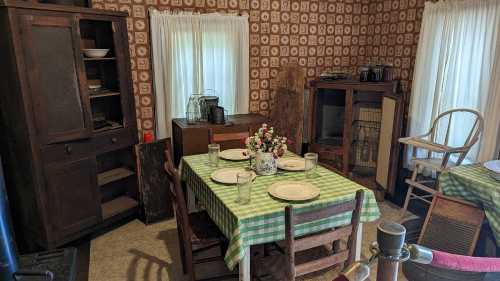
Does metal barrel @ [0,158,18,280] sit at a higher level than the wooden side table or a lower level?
lower

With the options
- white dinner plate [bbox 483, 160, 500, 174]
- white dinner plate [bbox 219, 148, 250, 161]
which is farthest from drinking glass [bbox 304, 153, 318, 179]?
white dinner plate [bbox 483, 160, 500, 174]

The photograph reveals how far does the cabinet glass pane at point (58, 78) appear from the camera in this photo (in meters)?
2.44

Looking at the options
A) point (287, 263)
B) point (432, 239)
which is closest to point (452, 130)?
point (432, 239)

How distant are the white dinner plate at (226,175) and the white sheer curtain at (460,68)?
221 cm

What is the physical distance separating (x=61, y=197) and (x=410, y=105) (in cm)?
347

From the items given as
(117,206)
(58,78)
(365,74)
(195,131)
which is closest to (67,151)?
(58,78)

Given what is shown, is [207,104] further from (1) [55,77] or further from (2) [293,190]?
(2) [293,190]

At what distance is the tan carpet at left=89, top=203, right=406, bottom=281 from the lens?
2.52 m

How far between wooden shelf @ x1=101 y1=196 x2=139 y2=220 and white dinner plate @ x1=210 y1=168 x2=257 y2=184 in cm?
136

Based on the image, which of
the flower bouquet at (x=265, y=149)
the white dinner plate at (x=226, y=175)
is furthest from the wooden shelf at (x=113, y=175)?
the flower bouquet at (x=265, y=149)

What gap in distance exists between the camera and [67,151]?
2.66m

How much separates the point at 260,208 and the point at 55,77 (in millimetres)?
1842

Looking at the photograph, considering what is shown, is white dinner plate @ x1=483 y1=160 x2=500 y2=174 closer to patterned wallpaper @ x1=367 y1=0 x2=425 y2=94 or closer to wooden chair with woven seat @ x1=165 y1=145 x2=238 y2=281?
patterned wallpaper @ x1=367 y1=0 x2=425 y2=94

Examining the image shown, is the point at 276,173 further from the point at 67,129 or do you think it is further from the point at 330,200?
the point at 67,129
